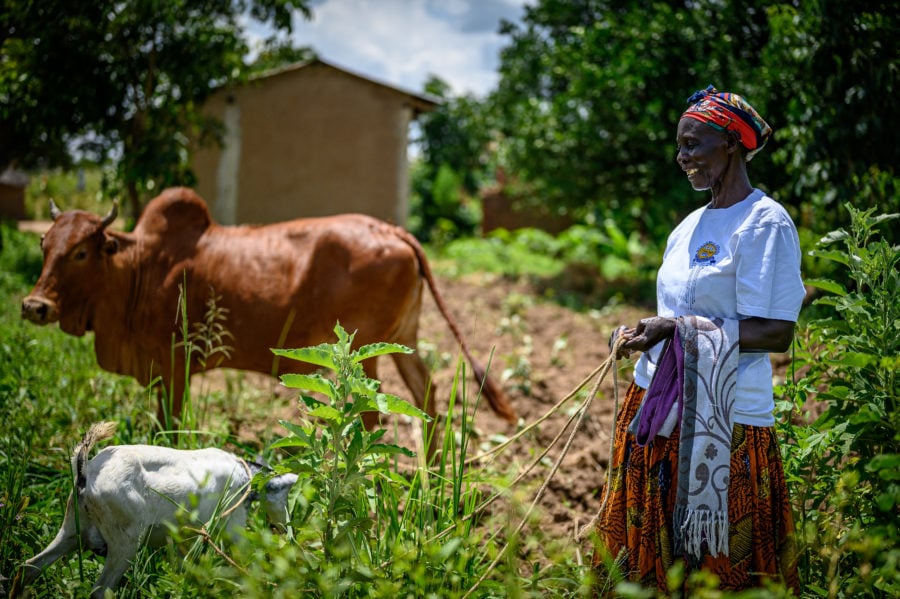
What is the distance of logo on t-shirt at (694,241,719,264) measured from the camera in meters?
2.11

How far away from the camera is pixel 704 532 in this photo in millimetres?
2000

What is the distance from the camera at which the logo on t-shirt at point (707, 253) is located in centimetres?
211

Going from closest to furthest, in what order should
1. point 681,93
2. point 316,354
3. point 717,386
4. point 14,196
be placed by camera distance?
point 316,354, point 717,386, point 681,93, point 14,196

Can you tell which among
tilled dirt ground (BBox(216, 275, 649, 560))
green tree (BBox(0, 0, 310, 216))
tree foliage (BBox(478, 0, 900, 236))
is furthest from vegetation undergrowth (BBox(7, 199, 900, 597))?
green tree (BBox(0, 0, 310, 216))

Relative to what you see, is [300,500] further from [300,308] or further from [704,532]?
[300,308]

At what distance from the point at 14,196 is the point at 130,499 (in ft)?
68.0

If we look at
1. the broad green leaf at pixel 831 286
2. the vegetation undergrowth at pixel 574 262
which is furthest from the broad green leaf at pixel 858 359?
the vegetation undergrowth at pixel 574 262

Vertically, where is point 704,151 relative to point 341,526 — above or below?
above

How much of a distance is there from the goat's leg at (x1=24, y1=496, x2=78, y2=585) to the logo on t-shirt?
6.83 ft

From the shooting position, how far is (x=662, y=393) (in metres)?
2.15

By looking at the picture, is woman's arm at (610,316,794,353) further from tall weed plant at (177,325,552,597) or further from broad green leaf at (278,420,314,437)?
broad green leaf at (278,420,314,437)

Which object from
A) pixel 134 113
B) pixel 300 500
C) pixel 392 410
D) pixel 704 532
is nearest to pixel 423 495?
pixel 300 500

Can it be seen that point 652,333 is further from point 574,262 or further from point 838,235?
point 574,262

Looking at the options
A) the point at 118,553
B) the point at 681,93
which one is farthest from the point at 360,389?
the point at 681,93
